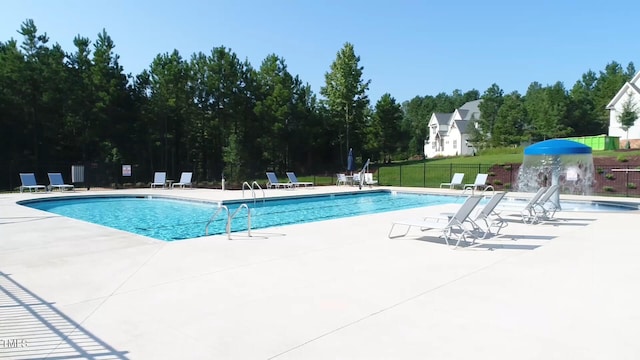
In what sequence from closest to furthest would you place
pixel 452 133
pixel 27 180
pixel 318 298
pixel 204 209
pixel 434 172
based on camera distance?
pixel 318 298 → pixel 204 209 → pixel 27 180 → pixel 434 172 → pixel 452 133

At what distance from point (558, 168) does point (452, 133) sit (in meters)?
45.4

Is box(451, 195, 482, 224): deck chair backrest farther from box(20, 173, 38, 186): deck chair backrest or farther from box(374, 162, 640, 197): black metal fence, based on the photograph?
box(20, 173, 38, 186): deck chair backrest

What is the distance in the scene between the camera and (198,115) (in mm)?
30203

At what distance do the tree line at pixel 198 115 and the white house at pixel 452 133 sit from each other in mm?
7693

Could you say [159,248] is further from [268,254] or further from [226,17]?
[226,17]

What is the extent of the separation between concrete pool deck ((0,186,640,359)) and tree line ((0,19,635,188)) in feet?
60.5

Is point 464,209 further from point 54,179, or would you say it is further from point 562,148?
point 54,179

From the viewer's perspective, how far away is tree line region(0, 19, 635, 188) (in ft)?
77.6

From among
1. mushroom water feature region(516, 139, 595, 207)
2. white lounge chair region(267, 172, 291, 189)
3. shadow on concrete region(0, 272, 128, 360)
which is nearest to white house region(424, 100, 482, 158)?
mushroom water feature region(516, 139, 595, 207)

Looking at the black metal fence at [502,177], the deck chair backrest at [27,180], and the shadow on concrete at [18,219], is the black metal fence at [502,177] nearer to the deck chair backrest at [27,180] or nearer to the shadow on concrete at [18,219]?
the deck chair backrest at [27,180]

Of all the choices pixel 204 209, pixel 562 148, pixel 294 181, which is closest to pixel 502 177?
pixel 294 181

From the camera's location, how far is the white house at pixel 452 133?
173 feet

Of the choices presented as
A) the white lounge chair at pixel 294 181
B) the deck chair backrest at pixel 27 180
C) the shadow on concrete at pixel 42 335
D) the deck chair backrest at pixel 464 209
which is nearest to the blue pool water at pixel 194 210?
the deck chair backrest at pixel 27 180

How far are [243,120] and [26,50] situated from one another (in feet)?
43.8
